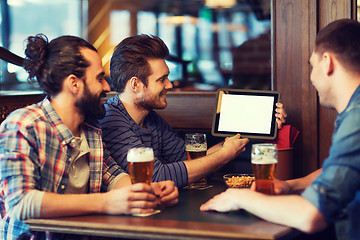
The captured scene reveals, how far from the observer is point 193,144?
2.09 meters

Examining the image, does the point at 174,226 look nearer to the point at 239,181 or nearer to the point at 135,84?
the point at 239,181

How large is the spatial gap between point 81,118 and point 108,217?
0.51 m

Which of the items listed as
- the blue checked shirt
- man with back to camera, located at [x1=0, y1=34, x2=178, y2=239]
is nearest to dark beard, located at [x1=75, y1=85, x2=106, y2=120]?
man with back to camera, located at [x1=0, y1=34, x2=178, y2=239]

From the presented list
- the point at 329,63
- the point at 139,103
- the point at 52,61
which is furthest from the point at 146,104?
the point at 329,63

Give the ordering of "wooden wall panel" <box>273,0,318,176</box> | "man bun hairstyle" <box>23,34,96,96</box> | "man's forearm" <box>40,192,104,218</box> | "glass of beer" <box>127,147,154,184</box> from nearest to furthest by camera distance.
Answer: "man's forearm" <box>40,192,104,218</box> → "glass of beer" <box>127,147,154,184</box> → "man bun hairstyle" <box>23,34,96,96</box> → "wooden wall panel" <box>273,0,318,176</box>

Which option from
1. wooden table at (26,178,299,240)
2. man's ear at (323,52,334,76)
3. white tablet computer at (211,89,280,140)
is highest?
man's ear at (323,52,334,76)

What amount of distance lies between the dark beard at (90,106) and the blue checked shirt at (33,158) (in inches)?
4.3

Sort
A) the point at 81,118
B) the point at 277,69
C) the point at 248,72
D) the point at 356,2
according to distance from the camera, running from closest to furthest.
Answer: the point at 81,118
the point at 356,2
the point at 277,69
the point at 248,72

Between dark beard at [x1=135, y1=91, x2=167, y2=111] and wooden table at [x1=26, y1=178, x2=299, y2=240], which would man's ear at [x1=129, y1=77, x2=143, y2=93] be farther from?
wooden table at [x1=26, y1=178, x2=299, y2=240]

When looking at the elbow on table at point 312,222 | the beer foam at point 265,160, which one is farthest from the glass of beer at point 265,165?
the elbow on table at point 312,222

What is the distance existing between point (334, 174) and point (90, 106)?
3.19ft

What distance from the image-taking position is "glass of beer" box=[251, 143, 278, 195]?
1608 mm

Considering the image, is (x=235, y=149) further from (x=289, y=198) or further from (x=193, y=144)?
(x=289, y=198)

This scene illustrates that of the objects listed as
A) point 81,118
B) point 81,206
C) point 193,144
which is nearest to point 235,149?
point 193,144
